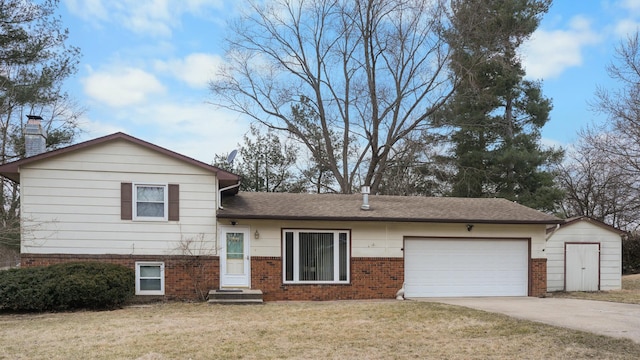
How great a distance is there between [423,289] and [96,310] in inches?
345

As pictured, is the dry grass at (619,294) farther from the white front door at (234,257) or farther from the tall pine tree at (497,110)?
the white front door at (234,257)

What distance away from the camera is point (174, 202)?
45.5ft

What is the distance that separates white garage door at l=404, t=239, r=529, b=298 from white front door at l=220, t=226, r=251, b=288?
4577 mm

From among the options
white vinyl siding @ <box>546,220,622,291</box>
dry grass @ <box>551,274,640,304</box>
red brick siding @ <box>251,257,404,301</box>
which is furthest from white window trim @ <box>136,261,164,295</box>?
white vinyl siding @ <box>546,220,622,291</box>

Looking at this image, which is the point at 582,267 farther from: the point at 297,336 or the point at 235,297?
the point at 297,336

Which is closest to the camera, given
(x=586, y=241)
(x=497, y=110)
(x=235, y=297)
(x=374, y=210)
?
(x=235, y=297)

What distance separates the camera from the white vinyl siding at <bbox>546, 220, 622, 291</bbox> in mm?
17719

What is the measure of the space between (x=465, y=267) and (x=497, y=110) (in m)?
15.7

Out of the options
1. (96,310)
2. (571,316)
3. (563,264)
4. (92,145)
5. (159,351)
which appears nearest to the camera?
(159,351)

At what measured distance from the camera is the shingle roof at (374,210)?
47.2 ft

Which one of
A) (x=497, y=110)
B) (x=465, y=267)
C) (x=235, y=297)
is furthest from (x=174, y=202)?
(x=497, y=110)

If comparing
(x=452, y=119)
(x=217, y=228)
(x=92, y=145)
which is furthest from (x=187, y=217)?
(x=452, y=119)

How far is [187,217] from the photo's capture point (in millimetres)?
13961

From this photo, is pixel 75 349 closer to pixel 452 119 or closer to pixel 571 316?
pixel 571 316
